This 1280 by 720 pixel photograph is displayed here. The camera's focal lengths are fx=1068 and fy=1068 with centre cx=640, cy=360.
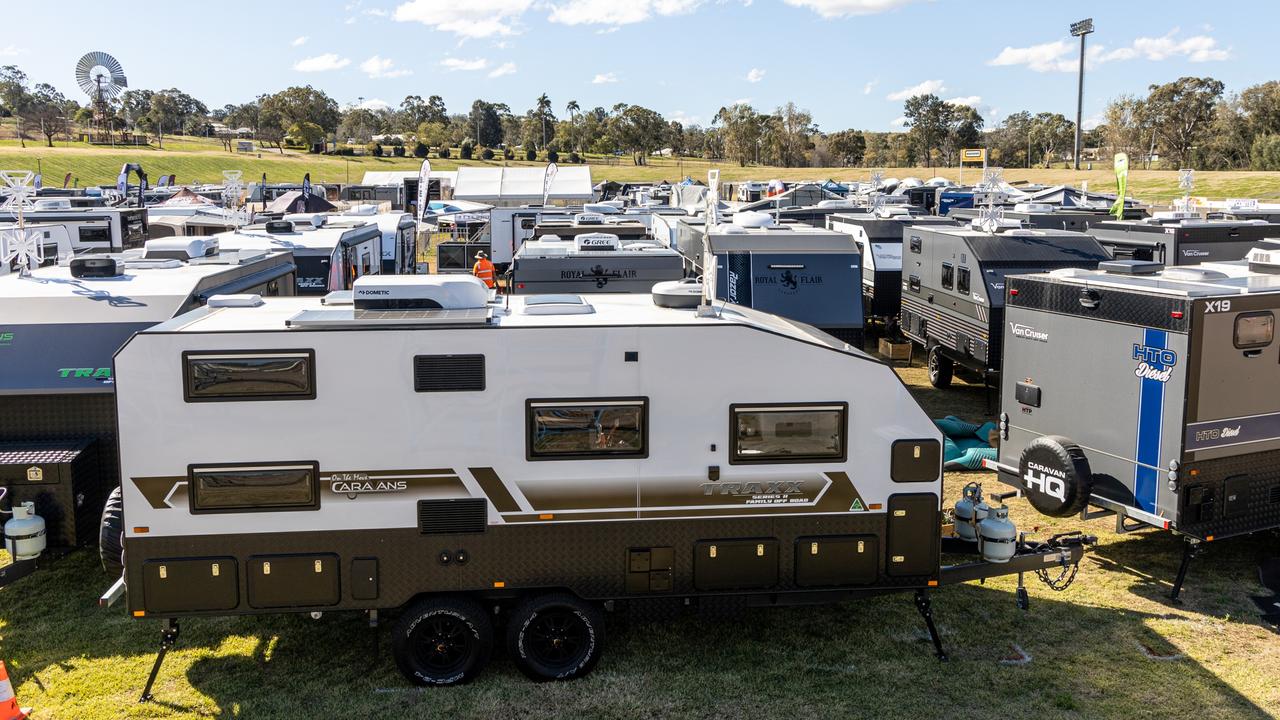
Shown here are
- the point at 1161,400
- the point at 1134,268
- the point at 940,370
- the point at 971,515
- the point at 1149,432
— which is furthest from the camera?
the point at 940,370

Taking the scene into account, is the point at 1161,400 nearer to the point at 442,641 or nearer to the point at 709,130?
the point at 442,641

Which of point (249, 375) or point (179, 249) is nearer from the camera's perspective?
point (249, 375)

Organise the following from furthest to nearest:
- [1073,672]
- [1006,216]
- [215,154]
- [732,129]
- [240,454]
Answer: [732,129] → [215,154] → [1006,216] → [1073,672] → [240,454]

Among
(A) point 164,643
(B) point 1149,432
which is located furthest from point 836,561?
(A) point 164,643

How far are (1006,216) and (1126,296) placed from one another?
1506cm

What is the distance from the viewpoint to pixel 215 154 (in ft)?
291

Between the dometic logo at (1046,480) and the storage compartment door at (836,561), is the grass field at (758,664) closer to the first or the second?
the storage compartment door at (836,561)

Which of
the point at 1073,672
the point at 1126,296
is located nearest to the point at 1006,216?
the point at 1126,296

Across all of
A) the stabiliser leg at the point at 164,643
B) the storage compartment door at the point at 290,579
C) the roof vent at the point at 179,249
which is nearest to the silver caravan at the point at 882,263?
the roof vent at the point at 179,249

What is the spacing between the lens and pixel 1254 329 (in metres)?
7.94

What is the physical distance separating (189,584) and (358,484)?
46.2 inches

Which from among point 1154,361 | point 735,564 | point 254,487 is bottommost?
point 735,564

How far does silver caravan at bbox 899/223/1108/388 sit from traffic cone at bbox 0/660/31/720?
10.4m

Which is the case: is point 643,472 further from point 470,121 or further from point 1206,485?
point 470,121
